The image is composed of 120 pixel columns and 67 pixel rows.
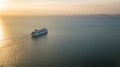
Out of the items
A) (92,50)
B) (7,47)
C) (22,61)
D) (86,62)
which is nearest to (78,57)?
(86,62)

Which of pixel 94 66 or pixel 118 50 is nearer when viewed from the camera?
pixel 94 66

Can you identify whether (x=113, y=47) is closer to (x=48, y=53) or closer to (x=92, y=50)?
(x=92, y=50)

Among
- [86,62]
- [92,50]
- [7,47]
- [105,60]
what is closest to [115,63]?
[105,60]

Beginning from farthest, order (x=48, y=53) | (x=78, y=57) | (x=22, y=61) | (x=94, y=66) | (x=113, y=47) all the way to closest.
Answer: (x=113, y=47) < (x=48, y=53) < (x=78, y=57) < (x=22, y=61) < (x=94, y=66)

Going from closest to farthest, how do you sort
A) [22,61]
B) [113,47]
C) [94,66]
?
[94,66], [22,61], [113,47]

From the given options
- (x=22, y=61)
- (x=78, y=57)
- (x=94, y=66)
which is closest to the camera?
(x=94, y=66)

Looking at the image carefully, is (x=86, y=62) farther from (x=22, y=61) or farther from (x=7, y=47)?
(x=7, y=47)

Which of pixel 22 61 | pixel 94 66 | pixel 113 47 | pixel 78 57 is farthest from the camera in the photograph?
pixel 113 47

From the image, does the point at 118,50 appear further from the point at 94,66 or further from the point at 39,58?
the point at 39,58

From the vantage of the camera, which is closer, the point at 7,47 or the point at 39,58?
the point at 39,58
